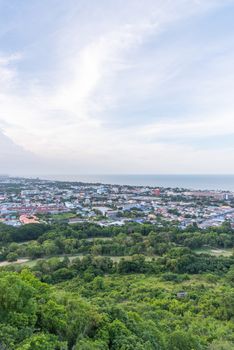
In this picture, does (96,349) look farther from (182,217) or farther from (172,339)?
(182,217)

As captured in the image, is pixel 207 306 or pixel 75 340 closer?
pixel 75 340

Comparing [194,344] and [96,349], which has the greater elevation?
[96,349]

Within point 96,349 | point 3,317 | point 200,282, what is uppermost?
point 3,317

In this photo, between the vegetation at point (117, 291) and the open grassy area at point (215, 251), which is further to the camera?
the open grassy area at point (215, 251)

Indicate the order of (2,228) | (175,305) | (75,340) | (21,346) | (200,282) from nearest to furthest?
(21,346) → (75,340) → (175,305) → (200,282) → (2,228)

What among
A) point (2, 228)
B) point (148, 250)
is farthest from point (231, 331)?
point (2, 228)

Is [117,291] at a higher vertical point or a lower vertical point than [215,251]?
lower

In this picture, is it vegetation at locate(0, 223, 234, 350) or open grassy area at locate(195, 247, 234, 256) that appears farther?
open grassy area at locate(195, 247, 234, 256)

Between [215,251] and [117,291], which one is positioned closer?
[117,291]

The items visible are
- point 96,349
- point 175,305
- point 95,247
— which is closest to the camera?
point 96,349
